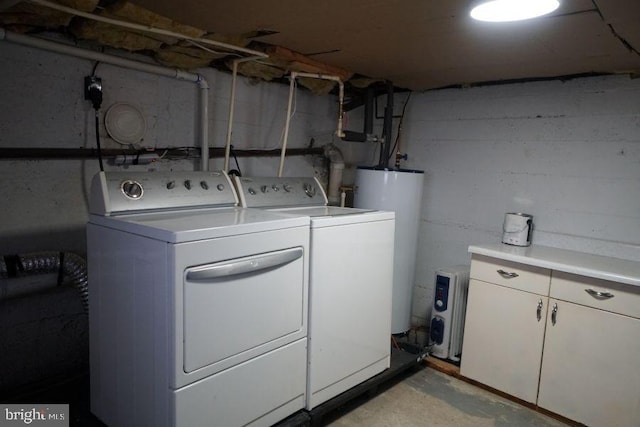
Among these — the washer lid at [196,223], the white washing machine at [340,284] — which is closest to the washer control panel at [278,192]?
the white washing machine at [340,284]

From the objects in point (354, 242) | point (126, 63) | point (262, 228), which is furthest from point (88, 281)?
point (354, 242)

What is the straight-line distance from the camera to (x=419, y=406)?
2.36 m

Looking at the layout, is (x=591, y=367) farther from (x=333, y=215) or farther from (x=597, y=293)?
(x=333, y=215)

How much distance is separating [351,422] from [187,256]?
1.35m

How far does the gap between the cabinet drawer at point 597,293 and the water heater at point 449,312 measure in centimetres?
63

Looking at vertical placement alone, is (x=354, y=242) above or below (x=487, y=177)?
below

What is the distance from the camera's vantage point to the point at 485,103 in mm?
2959

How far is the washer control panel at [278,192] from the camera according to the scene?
2175mm

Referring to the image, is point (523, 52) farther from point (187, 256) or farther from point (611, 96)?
point (187, 256)

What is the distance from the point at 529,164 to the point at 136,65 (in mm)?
2450

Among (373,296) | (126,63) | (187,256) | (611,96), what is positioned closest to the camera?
(187,256)

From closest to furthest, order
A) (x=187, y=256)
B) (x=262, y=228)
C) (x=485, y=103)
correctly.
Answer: (x=187, y=256)
(x=262, y=228)
(x=485, y=103)

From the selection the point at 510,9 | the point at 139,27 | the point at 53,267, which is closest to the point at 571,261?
the point at 510,9

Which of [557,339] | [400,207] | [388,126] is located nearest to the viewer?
[557,339]
